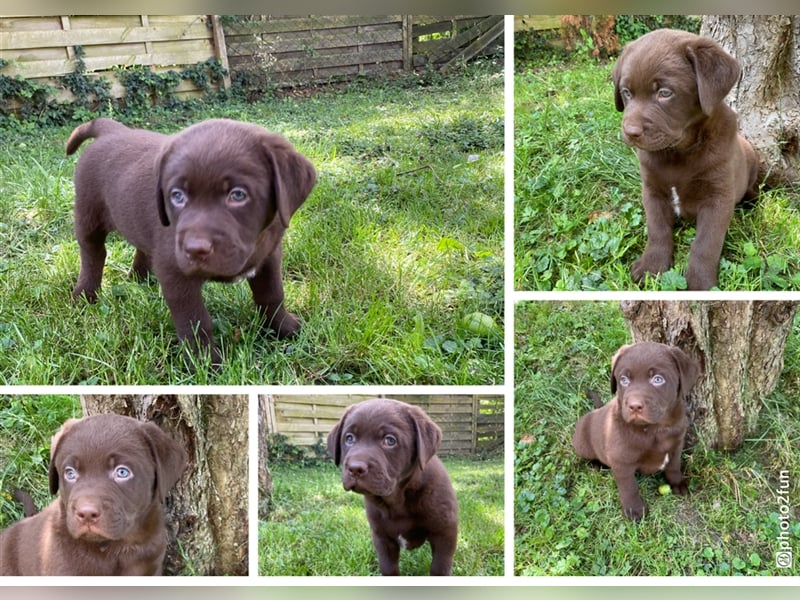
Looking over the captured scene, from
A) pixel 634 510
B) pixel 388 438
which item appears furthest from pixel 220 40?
pixel 634 510

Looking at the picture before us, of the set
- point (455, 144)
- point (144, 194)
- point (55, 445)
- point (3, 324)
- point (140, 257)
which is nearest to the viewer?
point (55, 445)

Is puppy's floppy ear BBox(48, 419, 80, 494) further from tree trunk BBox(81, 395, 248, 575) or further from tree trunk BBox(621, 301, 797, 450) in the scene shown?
tree trunk BBox(621, 301, 797, 450)

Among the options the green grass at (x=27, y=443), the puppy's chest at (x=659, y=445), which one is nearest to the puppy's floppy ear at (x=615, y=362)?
the puppy's chest at (x=659, y=445)

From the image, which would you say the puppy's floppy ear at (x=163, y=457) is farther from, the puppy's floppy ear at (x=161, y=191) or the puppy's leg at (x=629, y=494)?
the puppy's leg at (x=629, y=494)

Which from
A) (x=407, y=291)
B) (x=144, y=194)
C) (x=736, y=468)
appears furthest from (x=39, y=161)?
(x=736, y=468)

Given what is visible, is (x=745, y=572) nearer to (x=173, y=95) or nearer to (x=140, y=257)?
(x=140, y=257)

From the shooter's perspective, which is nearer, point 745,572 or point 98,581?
point 98,581
